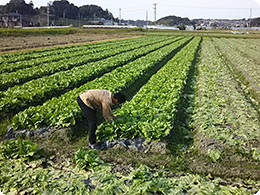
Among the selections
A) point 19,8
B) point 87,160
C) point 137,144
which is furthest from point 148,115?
point 19,8

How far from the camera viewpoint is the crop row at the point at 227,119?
7.61m

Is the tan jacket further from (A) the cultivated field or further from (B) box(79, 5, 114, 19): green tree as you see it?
(B) box(79, 5, 114, 19): green tree

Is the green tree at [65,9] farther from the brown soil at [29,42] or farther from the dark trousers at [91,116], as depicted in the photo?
the dark trousers at [91,116]

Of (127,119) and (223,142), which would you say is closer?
(223,142)

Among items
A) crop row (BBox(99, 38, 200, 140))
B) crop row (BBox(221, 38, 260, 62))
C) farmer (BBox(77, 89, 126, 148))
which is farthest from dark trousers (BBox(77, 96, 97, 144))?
crop row (BBox(221, 38, 260, 62))

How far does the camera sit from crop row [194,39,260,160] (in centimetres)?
761

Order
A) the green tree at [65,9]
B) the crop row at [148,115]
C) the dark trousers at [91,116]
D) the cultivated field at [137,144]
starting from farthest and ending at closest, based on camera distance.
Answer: the green tree at [65,9] < the crop row at [148,115] < the dark trousers at [91,116] < the cultivated field at [137,144]

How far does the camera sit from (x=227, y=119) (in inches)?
364

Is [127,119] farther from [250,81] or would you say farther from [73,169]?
[250,81]

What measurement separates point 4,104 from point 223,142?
7458 millimetres

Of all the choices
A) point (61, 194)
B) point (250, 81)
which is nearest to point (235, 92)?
point (250, 81)

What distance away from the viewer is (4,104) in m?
9.70

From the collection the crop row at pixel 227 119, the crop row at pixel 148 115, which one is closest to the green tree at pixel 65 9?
the crop row at pixel 227 119

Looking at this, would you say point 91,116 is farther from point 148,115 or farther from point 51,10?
point 51,10
